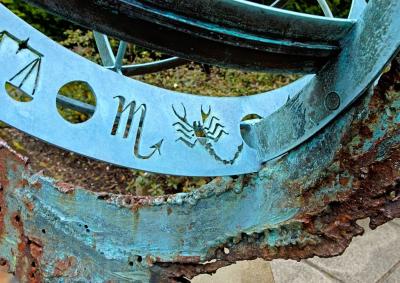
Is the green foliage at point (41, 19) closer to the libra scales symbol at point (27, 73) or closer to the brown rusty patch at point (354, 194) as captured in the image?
the libra scales symbol at point (27, 73)

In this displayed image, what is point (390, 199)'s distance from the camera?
3.44 ft

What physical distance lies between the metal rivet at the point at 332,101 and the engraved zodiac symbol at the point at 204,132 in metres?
0.25

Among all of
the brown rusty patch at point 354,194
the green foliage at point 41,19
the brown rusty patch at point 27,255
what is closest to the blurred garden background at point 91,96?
the green foliage at point 41,19

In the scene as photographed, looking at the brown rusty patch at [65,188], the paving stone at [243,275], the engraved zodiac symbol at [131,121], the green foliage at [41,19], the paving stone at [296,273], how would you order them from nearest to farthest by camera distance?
1. the engraved zodiac symbol at [131,121]
2. the brown rusty patch at [65,188]
3. the paving stone at [243,275]
4. the paving stone at [296,273]
5. the green foliage at [41,19]

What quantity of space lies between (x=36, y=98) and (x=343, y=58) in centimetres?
50

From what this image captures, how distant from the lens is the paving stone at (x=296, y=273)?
2.17 metres

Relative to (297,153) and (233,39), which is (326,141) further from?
(233,39)

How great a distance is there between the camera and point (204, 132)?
1277 millimetres

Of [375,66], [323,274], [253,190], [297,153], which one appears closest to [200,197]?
[253,190]

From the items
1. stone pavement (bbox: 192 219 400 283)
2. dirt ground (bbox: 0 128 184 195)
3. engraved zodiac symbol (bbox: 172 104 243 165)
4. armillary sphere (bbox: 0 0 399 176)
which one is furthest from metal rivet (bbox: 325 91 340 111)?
dirt ground (bbox: 0 128 184 195)

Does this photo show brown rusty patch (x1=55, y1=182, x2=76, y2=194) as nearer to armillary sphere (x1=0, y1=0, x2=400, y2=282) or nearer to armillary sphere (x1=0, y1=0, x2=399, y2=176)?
armillary sphere (x1=0, y1=0, x2=400, y2=282)

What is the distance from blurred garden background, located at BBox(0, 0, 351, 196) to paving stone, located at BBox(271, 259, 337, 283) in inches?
23.8

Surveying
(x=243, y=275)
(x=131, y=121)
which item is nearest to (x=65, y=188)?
(x=131, y=121)

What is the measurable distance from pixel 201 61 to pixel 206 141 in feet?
1.21
